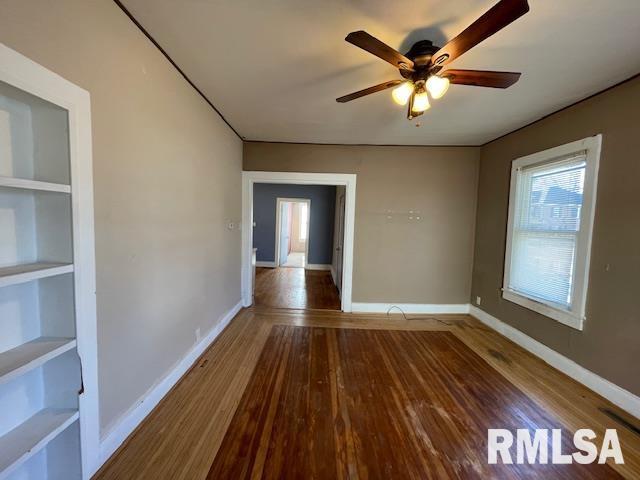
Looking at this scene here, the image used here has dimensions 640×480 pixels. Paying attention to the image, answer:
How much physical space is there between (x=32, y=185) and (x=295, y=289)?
14.5ft

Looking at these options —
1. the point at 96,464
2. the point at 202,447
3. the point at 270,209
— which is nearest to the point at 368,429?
the point at 202,447

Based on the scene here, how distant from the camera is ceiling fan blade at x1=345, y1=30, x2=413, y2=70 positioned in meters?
1.21

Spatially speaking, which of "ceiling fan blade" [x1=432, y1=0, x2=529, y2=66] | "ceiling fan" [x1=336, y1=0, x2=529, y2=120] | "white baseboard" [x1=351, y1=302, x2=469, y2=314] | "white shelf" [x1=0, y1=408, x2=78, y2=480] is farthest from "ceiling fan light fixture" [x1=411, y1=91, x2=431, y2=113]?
"white baseboard" [x1=351, y1=302, x2=469, y2=314]

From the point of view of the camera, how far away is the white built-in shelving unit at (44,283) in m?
1.00

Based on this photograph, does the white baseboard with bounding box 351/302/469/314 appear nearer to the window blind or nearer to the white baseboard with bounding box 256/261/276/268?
the window blind

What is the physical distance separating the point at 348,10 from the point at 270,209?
6212 mm

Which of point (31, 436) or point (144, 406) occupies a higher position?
point (31, 436)

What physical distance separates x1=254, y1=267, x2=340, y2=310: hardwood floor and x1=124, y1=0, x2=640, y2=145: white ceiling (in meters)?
2.80

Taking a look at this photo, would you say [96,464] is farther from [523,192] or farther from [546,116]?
Answer: [546,116]

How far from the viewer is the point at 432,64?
152 cm

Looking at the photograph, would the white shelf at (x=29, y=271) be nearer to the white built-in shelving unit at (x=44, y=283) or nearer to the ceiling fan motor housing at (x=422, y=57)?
the white built-in shelving unit at (x=44, y=283)

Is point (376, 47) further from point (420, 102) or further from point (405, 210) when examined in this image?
point (405, 210)

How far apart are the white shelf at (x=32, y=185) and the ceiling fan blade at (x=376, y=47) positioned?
56.1 inches

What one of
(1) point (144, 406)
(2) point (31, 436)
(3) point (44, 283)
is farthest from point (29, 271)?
(1) point (144, 406)
